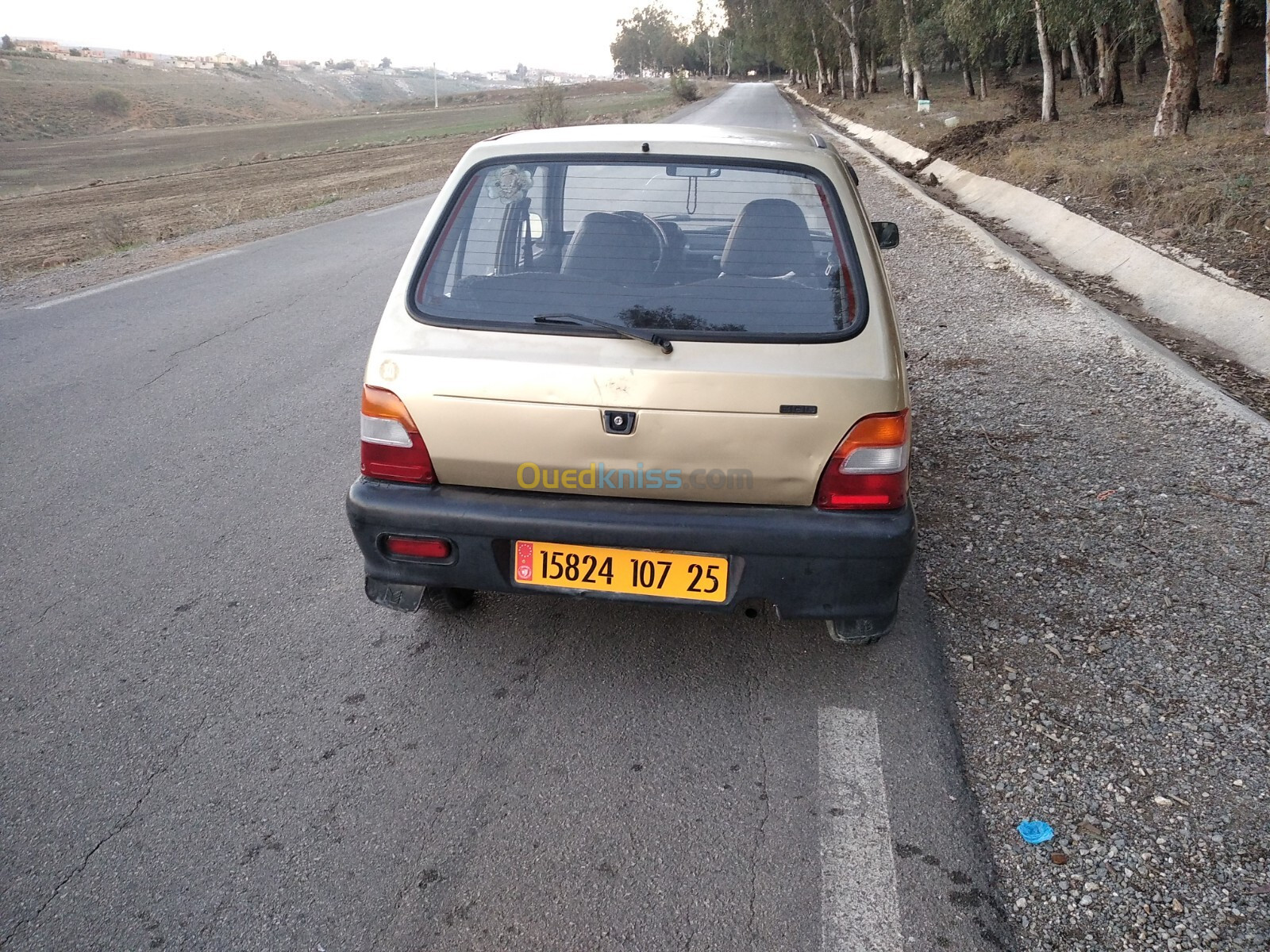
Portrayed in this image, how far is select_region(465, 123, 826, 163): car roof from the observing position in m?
3.20

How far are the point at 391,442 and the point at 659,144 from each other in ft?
4.34

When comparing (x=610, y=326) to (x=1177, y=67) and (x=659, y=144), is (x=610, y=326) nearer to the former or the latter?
(x=659, y=144)

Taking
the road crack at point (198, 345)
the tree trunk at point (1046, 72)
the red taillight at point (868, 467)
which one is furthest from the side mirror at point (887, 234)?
the tree trunk at point (1046, 72)

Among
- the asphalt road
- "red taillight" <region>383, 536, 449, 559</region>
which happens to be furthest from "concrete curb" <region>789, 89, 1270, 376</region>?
"red taillight" <region>383, 536, 449, 559</region>

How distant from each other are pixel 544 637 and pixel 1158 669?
211cm

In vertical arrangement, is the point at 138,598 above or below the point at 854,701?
above

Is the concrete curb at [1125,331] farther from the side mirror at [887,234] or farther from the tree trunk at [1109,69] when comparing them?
the tree trunk at [1109,69]

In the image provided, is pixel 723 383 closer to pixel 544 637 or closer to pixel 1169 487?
pixel 544 637

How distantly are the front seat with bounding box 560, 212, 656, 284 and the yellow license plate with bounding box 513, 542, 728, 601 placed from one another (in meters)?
0.87

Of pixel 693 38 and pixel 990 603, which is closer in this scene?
pixel 990 603

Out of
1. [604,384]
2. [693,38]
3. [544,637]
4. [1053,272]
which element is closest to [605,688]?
[544,637]

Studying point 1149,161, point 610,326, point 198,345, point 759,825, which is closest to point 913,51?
point 1149,161

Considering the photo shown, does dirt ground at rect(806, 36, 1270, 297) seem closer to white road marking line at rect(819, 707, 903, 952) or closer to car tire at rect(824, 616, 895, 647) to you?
car tire at rect(824, 616, 895, 647)

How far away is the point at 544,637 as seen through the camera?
3510 millimetres
